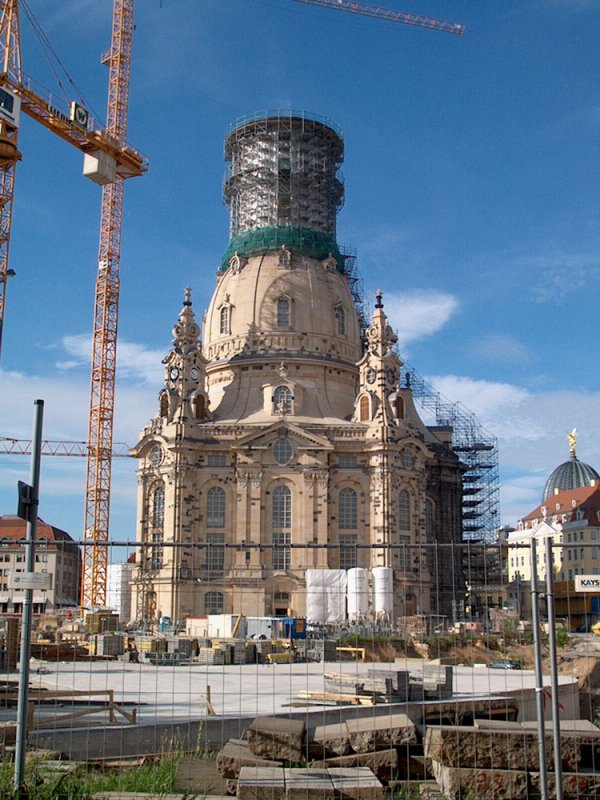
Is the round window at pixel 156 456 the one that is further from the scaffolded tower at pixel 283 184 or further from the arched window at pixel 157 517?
the scaffolded tower at pixel 283 184

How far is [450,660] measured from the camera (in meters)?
42.0

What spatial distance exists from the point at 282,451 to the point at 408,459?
10725 millimetres

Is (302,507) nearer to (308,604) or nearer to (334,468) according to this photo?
(334,468)

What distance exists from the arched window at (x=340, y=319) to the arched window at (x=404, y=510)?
57.1 feet

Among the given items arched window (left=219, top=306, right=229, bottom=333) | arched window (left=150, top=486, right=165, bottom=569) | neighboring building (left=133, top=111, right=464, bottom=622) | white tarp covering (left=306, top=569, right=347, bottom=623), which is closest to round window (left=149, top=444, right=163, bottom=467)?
neighboring building (left=133, top=111, right=464, bottom=622)

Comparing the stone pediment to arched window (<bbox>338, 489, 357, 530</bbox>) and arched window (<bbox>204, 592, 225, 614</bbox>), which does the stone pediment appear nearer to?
arched window (<bbox>338, 489, 357, 530</bbox>)

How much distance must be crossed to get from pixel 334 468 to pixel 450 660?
35343 mm

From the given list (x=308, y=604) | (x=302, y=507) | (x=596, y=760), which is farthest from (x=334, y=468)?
(x=596, y=760)

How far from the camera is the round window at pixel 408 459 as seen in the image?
7788cm

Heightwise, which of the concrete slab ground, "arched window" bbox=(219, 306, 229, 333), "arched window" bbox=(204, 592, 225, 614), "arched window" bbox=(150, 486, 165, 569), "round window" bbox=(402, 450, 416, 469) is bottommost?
the concrete slab ground

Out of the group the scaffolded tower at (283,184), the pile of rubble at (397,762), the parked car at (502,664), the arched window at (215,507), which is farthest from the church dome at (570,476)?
the pile of rubble at (397,762)

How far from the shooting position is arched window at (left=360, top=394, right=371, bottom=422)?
7944 centimetres

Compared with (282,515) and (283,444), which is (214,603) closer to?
(282,515)

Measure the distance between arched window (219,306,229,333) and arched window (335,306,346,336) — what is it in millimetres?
10130
